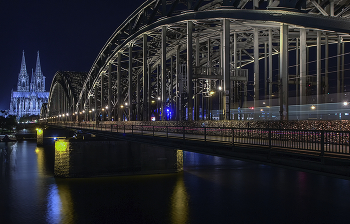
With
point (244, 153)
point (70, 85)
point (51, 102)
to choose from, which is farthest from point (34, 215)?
point (51, 102)

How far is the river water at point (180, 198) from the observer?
23.8 metres

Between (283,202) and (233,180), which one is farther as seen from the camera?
(233,180)

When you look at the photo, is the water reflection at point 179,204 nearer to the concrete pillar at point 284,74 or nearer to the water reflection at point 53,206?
the water reflection at point 53,206

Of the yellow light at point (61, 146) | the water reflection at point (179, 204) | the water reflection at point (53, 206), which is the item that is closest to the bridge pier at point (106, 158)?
the yellow light at point (61, 146)

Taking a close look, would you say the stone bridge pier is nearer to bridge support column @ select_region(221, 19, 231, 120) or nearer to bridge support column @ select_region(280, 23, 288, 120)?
bridge support column @ select_region(221, 19, 231, 120)

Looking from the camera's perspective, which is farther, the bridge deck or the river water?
the river water

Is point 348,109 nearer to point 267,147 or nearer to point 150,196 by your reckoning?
point 267,147

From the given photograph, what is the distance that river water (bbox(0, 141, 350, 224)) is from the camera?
78.2 ft

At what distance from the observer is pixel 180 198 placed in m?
28.6

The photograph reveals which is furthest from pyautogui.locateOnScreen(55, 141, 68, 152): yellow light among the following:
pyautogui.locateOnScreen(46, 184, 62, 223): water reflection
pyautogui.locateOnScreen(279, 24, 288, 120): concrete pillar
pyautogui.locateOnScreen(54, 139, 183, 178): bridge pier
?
pyautogui.locateOnScreen(279, 24, 288, 120): concrete pillar

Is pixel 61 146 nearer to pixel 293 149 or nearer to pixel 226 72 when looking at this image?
pixel 226 72

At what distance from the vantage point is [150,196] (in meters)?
29.2

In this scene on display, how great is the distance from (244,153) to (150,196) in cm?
1551

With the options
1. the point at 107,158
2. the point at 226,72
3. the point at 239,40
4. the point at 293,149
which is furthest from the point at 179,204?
the point at 239,40
